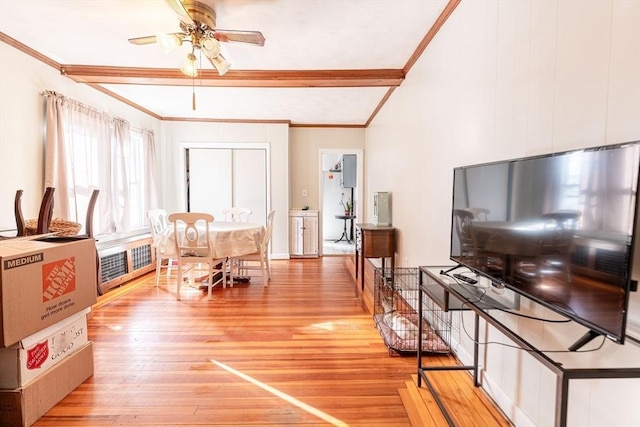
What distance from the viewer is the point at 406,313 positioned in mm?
2713

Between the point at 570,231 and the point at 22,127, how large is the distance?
13.5 ft

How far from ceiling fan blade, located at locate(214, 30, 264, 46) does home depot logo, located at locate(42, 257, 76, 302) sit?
6.11 ft

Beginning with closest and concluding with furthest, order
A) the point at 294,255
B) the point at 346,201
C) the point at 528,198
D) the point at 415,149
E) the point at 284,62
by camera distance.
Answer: the point at 528,198 → the point at 415,149 → the point at 284,62 → the point at 294,255 → the point at 346,201

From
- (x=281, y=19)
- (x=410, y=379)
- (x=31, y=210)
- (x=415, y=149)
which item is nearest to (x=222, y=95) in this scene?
(x=281, y=19)

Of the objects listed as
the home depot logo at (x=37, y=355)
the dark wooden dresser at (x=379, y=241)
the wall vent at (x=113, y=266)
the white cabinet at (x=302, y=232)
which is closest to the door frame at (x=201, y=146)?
the white cabinet at (x=302, y=232)

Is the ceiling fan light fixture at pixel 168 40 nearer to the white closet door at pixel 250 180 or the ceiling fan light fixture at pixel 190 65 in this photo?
the ceiling fan light fixture at pixel 190 65

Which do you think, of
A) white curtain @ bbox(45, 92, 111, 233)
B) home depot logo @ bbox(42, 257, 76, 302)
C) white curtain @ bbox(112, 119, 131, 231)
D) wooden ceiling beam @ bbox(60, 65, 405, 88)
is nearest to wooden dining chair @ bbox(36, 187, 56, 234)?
home depot logo @ bbox(42, 257, 76, 302)

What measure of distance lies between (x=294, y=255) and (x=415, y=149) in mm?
3478

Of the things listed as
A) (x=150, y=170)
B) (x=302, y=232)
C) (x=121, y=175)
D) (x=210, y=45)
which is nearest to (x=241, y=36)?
(x=210, y=45)

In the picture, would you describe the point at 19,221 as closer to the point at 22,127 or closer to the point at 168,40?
the point at 22,127

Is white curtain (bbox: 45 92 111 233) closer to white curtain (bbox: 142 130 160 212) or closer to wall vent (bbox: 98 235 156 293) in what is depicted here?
wall vent (bbox: 98 235 156 293)

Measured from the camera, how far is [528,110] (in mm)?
1385

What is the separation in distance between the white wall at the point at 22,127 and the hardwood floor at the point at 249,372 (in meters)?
1.29

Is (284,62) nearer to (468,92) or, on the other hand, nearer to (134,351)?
(468,92)
